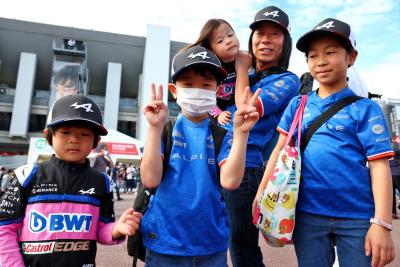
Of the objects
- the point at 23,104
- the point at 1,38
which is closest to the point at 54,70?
the point at 23,104

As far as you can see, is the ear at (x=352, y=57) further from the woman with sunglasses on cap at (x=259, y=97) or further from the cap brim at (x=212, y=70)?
the cap brim at (x=212, y=70)

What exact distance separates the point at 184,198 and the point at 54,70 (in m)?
30.5

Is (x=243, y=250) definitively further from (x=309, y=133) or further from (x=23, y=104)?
(x=23, y=104)

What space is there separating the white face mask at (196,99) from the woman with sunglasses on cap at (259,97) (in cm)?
26

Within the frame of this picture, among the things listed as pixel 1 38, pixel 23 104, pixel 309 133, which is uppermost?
pixel 1 38

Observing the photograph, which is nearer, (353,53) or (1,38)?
(353,53)

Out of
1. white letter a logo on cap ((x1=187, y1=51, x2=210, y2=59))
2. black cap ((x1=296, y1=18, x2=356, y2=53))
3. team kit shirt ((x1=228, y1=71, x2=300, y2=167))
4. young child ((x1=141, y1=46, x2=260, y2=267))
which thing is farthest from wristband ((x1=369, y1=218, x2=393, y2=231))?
white letter a logo on cap ((x1=187, y1=51, x2=210, y2=59))

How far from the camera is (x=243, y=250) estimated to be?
2045 millimetres

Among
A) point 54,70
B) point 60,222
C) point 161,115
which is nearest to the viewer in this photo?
point 161,115

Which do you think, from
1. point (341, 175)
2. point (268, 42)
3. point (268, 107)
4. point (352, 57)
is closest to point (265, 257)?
point (268, 107)

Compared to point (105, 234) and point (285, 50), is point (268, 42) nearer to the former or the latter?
point (285, 50)

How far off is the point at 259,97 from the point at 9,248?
5.03 ft

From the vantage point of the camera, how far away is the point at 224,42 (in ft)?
6.66

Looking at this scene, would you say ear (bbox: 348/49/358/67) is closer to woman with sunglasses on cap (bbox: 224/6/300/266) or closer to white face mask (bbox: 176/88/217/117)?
woman with sunglasses on cap (bbox: 224/6/300/266)
